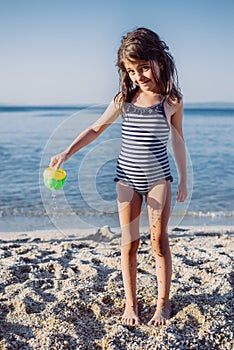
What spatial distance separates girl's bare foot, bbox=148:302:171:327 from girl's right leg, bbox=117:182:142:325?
0.35 feet

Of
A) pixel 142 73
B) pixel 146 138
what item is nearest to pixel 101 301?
pixel 146 138

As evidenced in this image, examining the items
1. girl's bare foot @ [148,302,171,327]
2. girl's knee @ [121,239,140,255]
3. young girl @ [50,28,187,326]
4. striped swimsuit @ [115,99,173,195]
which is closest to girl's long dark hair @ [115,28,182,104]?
young girl @ [50,28,187,326]

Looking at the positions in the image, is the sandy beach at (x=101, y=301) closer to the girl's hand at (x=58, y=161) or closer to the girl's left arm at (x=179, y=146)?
the girl's left arm at (x=179, y=146)

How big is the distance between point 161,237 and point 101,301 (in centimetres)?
68

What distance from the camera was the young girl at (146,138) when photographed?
312 centimetres

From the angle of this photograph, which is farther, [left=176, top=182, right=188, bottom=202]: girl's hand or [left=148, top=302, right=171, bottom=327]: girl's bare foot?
[left=176, top=182, right=188, bottom=202]: girl's hand

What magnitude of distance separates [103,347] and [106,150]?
1554 millimetres

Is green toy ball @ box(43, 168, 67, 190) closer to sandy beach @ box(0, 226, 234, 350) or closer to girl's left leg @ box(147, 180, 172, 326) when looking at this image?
girl's left leg @ box(147, 180, 172, 326)

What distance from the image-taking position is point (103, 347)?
3002 millimetres

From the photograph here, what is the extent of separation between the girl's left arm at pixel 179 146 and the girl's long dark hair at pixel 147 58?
0.12 metres

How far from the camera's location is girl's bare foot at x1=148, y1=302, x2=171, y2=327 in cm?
324

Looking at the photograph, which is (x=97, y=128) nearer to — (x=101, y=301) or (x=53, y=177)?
(x=53, y=177)

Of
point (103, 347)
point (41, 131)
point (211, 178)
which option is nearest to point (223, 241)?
point (103, 347)

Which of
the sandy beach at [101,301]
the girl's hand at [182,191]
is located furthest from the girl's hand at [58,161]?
the sandy beach at [101,301]
